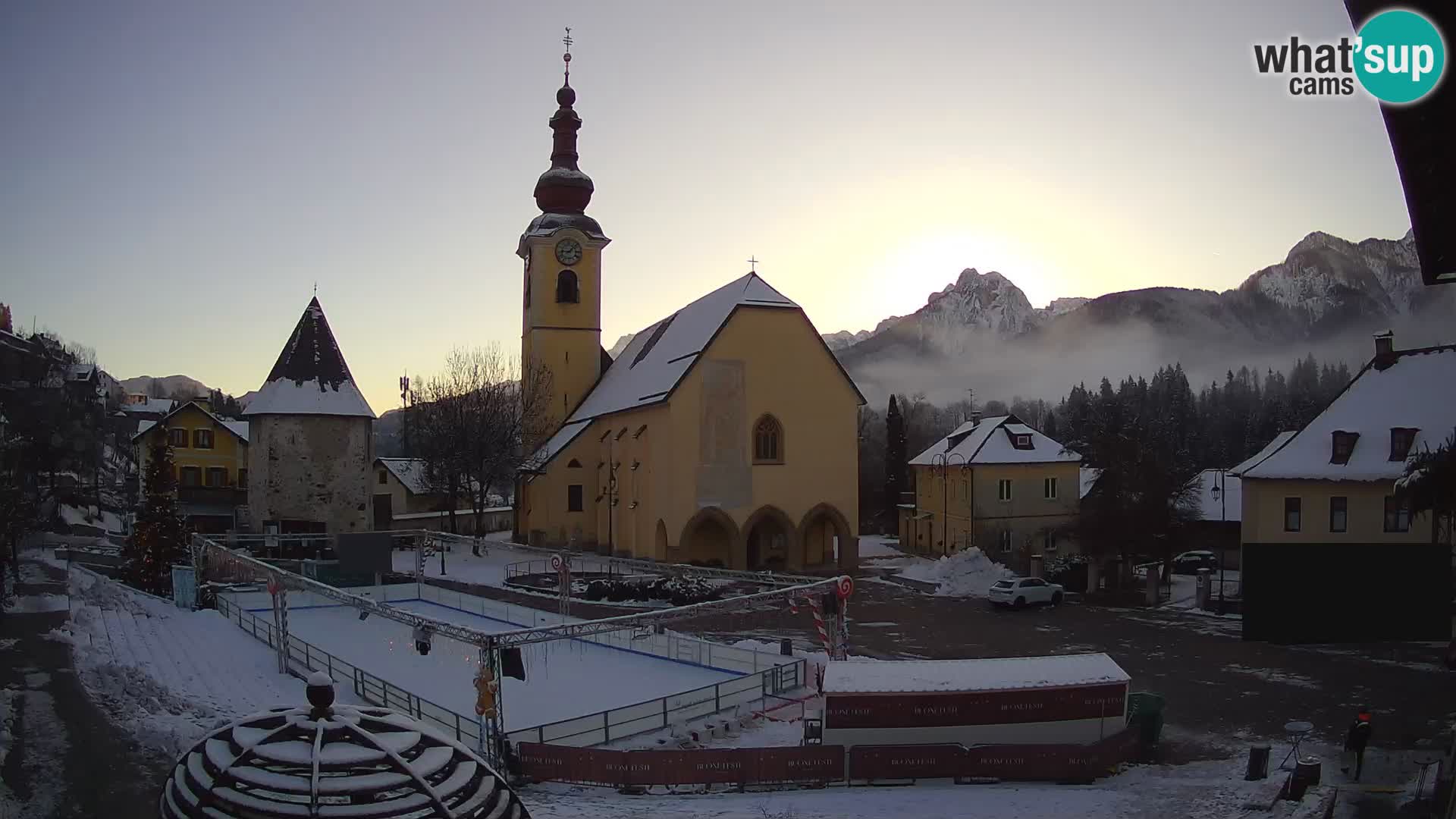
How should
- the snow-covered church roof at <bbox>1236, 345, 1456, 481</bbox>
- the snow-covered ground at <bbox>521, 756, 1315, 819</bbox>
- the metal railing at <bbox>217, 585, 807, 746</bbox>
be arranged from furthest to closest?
the snow-covered church roof at <bbox>1236, 345, 1456, 481</bbox>
the metal railing at <bbox>217, 585, 807, 746</bbox>
the snow-covered ground at <bbox>521, 756, 1315, 819</bbox>

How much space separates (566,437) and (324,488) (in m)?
12.0

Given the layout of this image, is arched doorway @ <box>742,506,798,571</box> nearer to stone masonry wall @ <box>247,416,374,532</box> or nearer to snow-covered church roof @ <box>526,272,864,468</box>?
snow-covered church roof @ <box>526,272,864,468</box>

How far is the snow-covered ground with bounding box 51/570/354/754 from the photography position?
1576 cm

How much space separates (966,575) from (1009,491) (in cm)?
1004

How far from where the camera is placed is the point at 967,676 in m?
15.9

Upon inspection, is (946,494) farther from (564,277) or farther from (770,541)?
(564,277)

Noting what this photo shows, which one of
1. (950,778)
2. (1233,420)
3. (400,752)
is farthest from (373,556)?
(1233,420)

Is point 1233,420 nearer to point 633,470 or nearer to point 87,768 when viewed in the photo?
point 633,470

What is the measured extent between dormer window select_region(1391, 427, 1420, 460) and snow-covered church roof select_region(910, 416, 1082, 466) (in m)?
18.3

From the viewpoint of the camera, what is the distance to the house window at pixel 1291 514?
27.6 meters

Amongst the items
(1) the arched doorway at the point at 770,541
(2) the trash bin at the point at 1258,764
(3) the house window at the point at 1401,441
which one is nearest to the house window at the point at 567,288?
(1) the arched doorway at the point at 770,541

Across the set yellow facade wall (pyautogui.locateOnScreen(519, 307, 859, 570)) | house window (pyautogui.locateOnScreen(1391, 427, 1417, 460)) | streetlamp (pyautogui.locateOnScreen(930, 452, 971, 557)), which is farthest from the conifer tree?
house window (pyautogui.locateOnScreen(1391, 427, 1417, 460))

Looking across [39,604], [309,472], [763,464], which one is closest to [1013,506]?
[763,464]

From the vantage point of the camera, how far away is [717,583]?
35.5m
